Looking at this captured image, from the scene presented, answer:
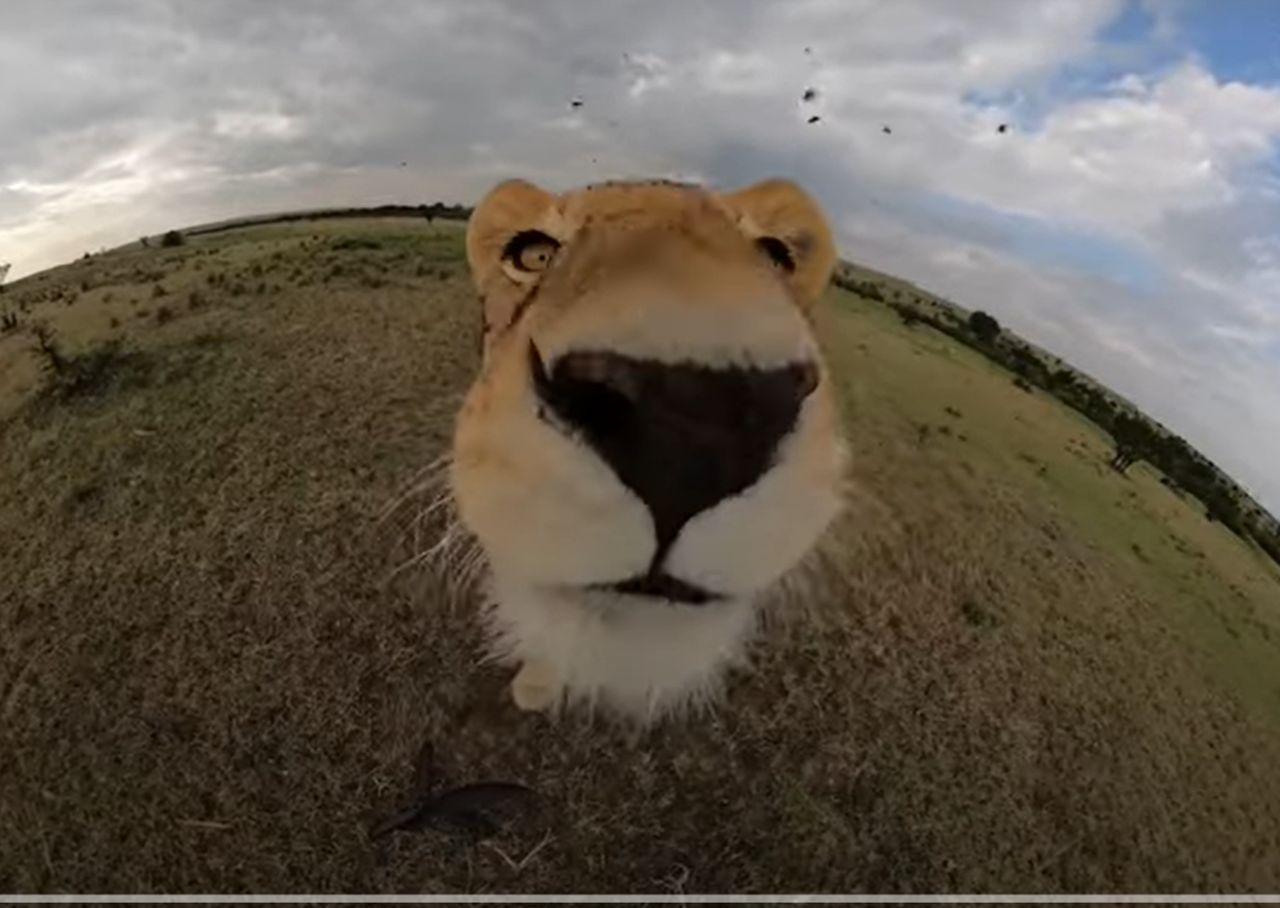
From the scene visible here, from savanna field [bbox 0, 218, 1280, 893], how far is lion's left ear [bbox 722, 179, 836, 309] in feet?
1.26

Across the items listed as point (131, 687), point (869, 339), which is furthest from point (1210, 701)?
point (131, 687)

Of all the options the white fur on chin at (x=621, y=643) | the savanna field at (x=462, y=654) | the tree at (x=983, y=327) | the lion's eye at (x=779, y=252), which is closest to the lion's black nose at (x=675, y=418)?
the white fur on chin at (x=621, y=643)

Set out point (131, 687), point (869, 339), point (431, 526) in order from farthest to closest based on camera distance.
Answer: point (869, 339)
point (131, 687)
point (431, 526)

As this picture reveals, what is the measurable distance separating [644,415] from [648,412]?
0.02m

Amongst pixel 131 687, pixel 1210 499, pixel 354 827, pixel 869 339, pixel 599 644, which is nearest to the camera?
pixel 599 644

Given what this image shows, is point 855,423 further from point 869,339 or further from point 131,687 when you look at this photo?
point 131,687

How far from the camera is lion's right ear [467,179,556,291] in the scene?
316cm

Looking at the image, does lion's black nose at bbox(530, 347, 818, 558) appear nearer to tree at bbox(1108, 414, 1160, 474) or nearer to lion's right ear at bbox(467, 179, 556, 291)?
lion's right ear at bbox(467, 179, 556, 291)

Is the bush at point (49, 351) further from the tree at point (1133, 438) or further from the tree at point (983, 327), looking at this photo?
the tree at point (1133, 438)

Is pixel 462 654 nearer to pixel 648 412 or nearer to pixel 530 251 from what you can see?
pixel 530 251

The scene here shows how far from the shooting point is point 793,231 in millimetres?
3189

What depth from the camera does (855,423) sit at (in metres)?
4.30

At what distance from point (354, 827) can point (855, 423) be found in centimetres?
192

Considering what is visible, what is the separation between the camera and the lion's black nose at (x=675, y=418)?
2.30 metres
